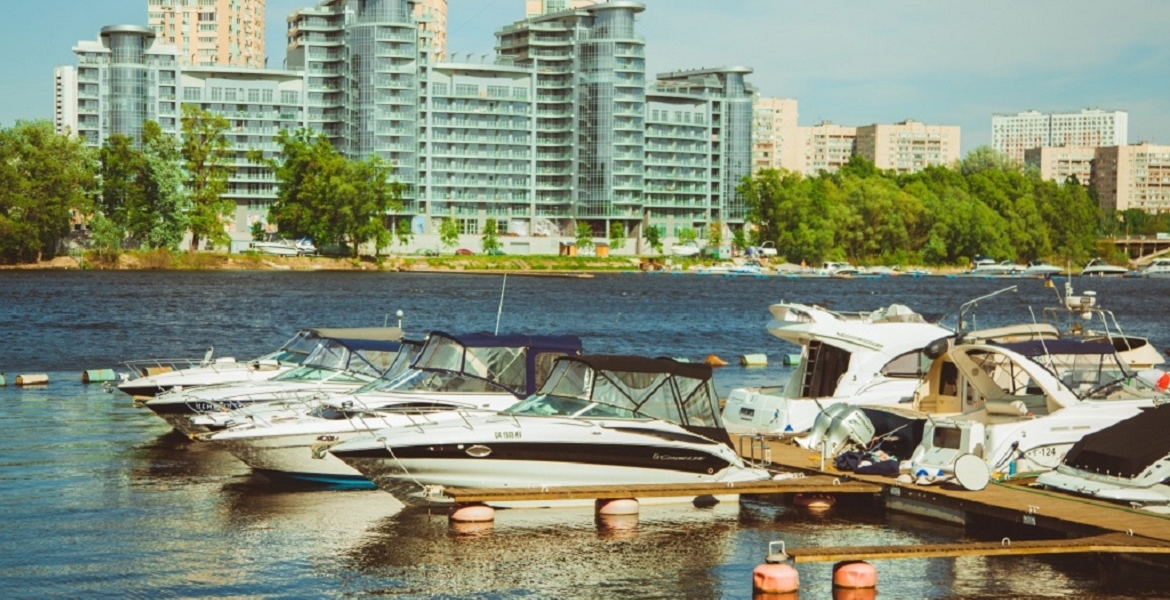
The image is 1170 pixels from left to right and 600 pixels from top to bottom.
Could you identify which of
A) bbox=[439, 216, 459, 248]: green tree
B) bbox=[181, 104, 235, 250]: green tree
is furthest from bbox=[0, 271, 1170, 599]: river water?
bbox=[439, 216, 459, 248]: green tree

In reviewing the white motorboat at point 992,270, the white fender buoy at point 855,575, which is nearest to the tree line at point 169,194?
the white motorboat at point 992,270

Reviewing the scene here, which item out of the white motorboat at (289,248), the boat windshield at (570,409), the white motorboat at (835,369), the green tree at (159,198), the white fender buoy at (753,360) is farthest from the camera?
the white motorboat at (289,248)

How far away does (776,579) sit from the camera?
18516 millimetres

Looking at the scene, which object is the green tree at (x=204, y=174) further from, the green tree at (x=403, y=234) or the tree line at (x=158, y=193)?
the green tree at (x=403, y=234)

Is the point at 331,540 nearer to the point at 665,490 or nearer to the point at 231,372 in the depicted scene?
the point at 665,490

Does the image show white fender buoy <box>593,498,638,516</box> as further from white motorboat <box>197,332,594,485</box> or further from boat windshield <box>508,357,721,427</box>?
white motorboat <box>197,332,594,485</box>

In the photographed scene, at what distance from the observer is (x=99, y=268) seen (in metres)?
159

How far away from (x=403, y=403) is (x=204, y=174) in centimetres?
14413

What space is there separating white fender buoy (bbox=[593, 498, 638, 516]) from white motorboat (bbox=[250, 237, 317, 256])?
157626 mm

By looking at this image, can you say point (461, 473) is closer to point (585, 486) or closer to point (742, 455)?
point (585, 486)

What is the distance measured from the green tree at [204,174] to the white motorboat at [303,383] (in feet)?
438

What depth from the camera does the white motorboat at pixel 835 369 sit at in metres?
28.5

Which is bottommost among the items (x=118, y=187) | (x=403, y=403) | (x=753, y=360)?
(x=753, y=360)

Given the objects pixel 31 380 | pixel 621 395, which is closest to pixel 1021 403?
pixel 621 395
